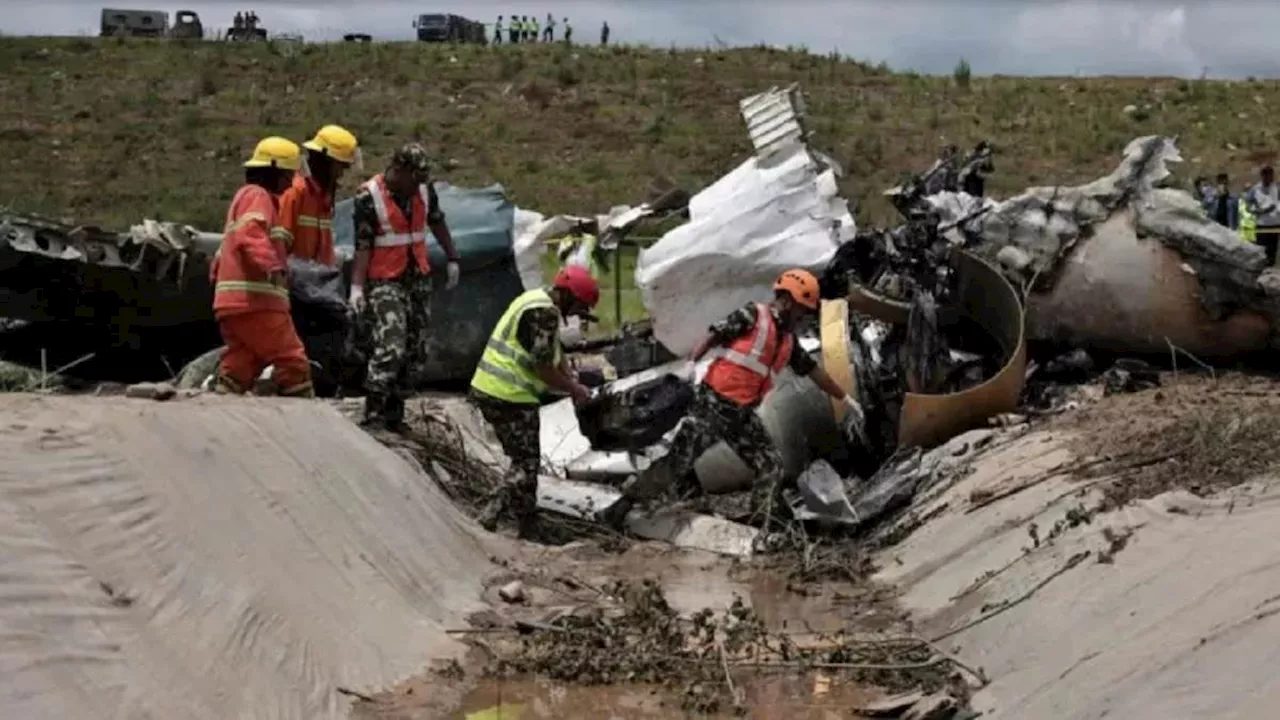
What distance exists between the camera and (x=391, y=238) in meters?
8.07

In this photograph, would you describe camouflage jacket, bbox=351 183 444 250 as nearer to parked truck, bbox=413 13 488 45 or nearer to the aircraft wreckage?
the aircraft wreckage

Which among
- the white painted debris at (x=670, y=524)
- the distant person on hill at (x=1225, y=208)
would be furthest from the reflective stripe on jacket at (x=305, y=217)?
the distant person on hill at (x=1225, y=208)

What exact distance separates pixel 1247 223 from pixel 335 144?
31.1ft

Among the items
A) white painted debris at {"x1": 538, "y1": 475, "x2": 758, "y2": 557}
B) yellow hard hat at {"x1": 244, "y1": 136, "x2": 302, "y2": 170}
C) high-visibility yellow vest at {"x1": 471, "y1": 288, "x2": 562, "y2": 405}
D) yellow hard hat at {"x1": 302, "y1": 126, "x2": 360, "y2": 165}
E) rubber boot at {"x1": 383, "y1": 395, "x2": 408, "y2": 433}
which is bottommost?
white painted debris at {"x1": 538, "y1": 475, "x2": 758, "y2": 557}

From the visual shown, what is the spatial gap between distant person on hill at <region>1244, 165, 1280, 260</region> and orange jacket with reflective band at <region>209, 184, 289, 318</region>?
386 inches

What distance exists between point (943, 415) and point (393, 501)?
331 cm

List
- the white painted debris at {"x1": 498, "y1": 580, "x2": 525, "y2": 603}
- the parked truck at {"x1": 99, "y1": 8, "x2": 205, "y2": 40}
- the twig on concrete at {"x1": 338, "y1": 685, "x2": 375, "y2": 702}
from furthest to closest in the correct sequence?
the parked truck at {"x1": 99, "y1": 8, "x2": 205, "y2": 40}, the white painted debris at {"x1": 498, "y1": 580, "x2": 525, "y2": 603}, the twig on concrete at {"x1": 338, "y1": 685, "x2": 375, "y2": 702}

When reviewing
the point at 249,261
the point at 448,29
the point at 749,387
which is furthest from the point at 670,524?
the point at 448,29

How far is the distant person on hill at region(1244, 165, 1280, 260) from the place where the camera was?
1448 centimetres

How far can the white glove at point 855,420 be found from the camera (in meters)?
9.24

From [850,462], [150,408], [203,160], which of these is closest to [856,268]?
[850,462]

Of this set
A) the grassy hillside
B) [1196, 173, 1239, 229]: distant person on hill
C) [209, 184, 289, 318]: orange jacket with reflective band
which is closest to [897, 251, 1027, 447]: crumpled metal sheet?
[209, 184, 289, 318]: orange jacket with reflective band

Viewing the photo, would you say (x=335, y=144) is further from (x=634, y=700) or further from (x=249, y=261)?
(x=634, y=700)

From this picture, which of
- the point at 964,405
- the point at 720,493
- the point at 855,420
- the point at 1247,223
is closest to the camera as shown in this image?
the point at 964,405
